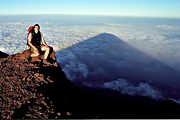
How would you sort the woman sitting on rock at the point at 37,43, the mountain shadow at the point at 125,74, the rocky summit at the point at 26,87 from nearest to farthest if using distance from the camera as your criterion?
1. the rocky summit at the point at 26,87
2. the woman sitting on rock at the point at 37,43
3. the mountain shadow at the point at 125,74

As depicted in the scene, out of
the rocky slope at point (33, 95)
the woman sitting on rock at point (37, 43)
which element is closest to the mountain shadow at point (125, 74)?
the woman sitting on rock at point (37, 43)

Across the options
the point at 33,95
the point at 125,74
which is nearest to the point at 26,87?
the point at 33,95

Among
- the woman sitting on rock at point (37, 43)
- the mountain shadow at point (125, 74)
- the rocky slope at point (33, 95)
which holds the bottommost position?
the mountain shadow at point (125, 74)

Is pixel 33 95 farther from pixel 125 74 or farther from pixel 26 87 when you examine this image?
pixel 125 74

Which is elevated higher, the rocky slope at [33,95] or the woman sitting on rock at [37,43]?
the woman sitting on rock at [37,43]

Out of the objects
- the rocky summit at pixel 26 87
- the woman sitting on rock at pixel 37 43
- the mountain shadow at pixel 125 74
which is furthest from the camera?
the mountain shadow at pixel 125 74

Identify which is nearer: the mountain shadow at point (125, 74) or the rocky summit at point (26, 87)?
the rocky summit at point (26, 87)

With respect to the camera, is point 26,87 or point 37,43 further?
point 37,43

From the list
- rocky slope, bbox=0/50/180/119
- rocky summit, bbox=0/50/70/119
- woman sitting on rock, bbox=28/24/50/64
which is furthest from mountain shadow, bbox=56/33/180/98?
rocky slope, bbox=0/50/180/119

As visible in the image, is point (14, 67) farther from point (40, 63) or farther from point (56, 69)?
point (56, 69)

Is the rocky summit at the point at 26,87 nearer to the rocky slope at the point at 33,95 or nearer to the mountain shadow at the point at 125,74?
the rocky slope at the point at 33,95

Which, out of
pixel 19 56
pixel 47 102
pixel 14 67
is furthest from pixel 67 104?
pixel 19 56
